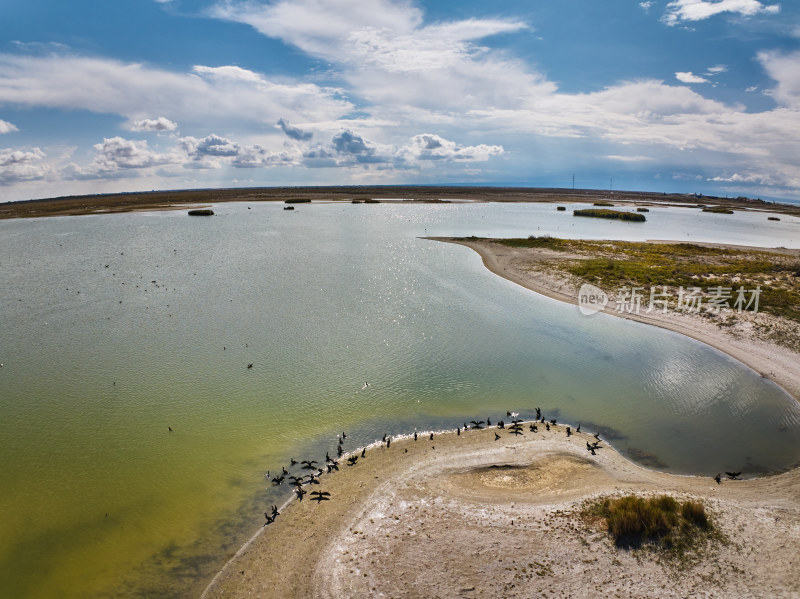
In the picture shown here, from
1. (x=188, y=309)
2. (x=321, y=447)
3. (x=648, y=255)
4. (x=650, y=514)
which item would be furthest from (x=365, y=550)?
(x=648, y=255)

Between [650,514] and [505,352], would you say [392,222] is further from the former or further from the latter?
[650,514]

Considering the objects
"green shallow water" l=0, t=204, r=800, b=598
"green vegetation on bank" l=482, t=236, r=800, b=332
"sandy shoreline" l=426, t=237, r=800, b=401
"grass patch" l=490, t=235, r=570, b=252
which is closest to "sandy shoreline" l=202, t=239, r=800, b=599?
"green shallow water" l=0, t=204, r=800, b=598

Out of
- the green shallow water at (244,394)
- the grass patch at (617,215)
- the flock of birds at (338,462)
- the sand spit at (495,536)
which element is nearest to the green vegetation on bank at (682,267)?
the green shallow water at (244,394)

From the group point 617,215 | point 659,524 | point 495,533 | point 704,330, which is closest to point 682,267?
point 704,330

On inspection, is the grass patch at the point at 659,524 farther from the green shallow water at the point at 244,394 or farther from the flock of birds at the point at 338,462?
the green shallow water at the point at 244,394

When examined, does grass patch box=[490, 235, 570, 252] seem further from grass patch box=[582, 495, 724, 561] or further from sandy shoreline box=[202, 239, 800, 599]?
grass patch box=[582, 495, 724, 561]

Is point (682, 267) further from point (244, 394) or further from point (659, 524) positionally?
point (244, 394)
